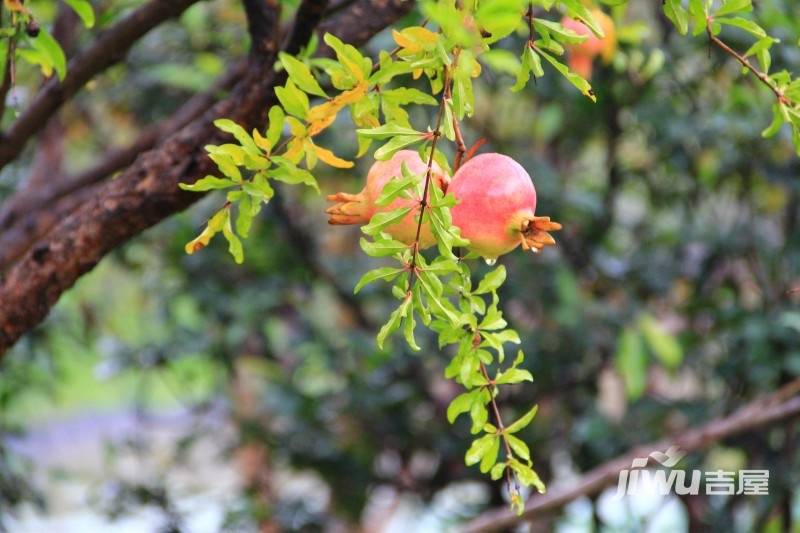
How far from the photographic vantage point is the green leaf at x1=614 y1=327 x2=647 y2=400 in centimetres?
151

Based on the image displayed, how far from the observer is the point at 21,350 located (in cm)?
179

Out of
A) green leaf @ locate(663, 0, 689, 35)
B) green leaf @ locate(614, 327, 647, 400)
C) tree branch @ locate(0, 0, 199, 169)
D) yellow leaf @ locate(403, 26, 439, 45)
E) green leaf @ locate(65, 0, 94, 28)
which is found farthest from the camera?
green leaf @ locate(614, 327, 647, 400)

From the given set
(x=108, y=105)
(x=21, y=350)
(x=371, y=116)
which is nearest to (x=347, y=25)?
(x=371, y=116)

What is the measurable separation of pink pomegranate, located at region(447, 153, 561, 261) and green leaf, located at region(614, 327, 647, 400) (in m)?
0.97

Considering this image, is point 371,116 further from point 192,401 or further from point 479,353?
point 192,401

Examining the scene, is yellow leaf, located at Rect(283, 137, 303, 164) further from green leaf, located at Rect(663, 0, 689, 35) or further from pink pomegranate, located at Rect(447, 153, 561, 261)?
green leaf, located at Rect(663, 0, 689, 35)

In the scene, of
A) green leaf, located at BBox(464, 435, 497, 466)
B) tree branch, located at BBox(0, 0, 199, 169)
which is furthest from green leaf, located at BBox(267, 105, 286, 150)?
tree branch, located at BBox(0, 0, 199, 169)

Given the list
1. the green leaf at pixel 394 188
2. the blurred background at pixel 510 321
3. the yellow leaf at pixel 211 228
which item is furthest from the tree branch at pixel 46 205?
the green leaf at pixel 394 188

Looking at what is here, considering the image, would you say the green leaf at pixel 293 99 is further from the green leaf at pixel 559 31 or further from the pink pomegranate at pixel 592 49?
the pink pomegranate at pixel 592 49

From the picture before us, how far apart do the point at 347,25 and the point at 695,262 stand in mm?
1147

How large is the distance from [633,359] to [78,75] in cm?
91

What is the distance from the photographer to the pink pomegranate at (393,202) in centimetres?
57

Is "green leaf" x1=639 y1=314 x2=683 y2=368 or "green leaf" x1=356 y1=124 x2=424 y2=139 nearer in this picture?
"green leaf" x1=356 y1=124 x2=424 y2=139

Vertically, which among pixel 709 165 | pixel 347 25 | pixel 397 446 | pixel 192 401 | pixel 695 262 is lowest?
pixel 192 401
